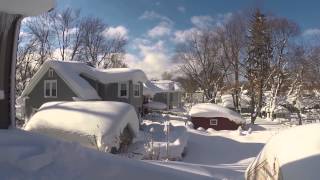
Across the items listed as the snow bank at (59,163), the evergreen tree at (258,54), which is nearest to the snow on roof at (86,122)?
the snow bank at (59,163)

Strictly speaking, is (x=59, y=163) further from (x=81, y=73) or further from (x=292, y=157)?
(x=81, y=73)

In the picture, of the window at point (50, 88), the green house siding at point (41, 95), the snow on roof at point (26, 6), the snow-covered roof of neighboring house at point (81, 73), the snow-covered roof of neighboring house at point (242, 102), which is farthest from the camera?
the snow-covered roof of neighboring house at point (242, 102)

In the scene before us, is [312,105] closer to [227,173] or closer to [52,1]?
[227,173]

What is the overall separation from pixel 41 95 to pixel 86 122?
15733 mm

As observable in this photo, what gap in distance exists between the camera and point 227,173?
320 inches

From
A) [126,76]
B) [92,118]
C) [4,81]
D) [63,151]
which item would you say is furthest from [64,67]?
[63,151]

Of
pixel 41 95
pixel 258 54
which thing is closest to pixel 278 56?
pixel 258 54

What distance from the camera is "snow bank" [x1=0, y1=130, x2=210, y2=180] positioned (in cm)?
481

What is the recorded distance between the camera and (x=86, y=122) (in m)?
15.2

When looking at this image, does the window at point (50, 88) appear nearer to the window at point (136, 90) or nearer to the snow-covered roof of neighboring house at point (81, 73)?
the snow-covered roof of neighboring house at point (81, 73)

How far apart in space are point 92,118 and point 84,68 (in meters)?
15.0

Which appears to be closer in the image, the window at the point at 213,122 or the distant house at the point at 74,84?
the distant house at the point at 74,84

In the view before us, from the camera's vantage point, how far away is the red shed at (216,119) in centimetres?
3066

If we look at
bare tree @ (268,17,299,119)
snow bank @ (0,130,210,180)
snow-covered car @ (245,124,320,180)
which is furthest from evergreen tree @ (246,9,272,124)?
snow bank @ (0,130,210,180)
